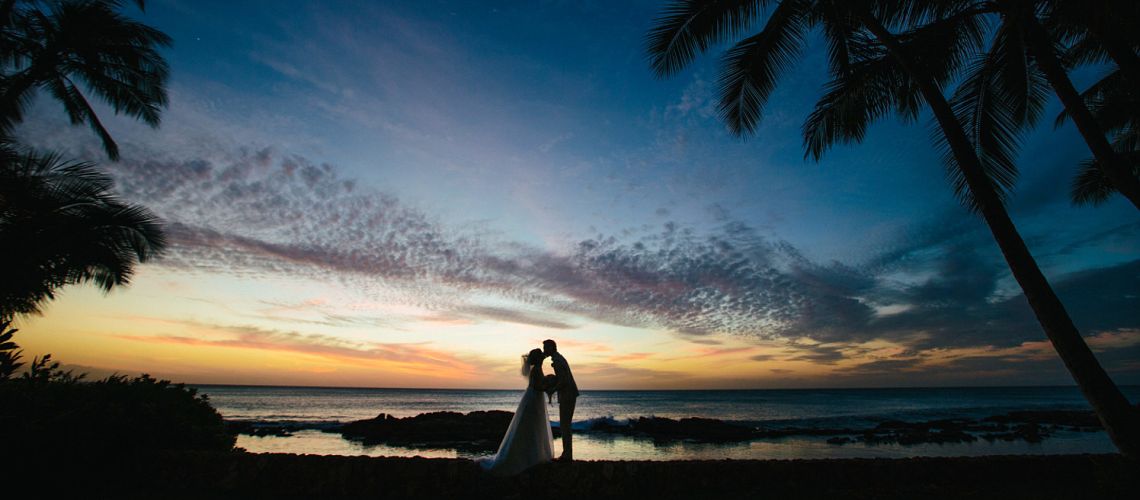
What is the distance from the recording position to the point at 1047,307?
6.39 meters

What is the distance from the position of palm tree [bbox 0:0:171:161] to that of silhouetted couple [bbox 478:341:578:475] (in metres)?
15.8

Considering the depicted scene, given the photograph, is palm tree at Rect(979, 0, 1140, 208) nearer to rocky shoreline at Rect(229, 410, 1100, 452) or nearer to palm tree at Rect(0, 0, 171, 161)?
rocky shoreline at Rect(229, 410, 1100, 452)

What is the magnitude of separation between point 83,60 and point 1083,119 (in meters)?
23.9

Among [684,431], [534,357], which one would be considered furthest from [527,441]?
[684,431]

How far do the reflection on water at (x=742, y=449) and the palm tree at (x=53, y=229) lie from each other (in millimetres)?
7544

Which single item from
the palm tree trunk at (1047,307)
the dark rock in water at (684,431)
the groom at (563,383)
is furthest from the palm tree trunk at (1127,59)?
the dark rock in water at (684,431)

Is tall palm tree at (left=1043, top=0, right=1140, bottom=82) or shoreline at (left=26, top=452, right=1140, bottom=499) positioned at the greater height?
tall palm tree at (left=1043, top=0, right=1140, bottom=82)

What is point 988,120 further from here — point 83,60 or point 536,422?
point 83,60

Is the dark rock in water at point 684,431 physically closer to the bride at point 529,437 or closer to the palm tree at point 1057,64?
the bride at point 529,437

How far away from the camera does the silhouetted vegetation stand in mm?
5605

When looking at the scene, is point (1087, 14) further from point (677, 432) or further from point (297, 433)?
point (297, 433)

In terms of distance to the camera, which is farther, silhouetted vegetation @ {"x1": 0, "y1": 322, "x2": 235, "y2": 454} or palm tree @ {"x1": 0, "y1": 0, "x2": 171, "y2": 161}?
palm tree @ {"x1": 0, "y1": 0, "x2": 171, "y2": 161}

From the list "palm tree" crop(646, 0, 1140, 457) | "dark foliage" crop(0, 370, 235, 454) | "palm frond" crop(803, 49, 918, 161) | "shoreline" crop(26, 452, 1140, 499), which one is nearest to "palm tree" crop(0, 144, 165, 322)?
"dark foliage" crop(0, 370, 235, 454)

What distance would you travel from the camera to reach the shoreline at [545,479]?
6336mm
